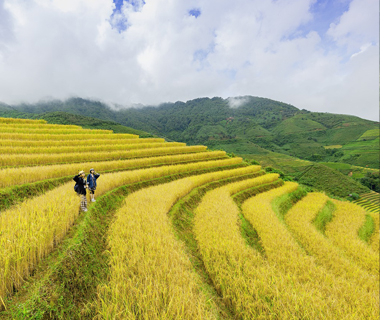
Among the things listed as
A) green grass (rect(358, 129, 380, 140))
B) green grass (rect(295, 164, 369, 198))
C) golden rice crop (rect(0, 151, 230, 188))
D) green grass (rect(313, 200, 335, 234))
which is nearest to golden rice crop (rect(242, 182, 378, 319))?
green grass (rect(313, 200, 335, 234))

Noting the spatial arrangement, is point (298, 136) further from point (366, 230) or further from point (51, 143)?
point (51, 143)

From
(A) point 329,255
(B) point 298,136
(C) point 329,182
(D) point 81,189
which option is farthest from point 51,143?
(B) point 298,136

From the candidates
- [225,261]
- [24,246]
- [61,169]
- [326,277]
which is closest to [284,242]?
[326,277]

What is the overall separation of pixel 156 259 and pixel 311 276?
15.3 feet

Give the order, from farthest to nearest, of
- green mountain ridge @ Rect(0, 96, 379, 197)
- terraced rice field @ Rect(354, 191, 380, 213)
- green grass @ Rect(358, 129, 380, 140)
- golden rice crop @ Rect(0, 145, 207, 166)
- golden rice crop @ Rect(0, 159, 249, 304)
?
green grass @ Rect(358, 129, 380, 140), green mountain ridge @ Rect(0, 96, 379, 197), terraced rice field @ Rect(354, 191, 380, 213), golden rice crop @ Rect(0, 145, 207, 166), golden rice crop @ Rect(0, 159, 249, 304)

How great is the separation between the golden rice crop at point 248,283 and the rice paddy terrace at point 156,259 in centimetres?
2

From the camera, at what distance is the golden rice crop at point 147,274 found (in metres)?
2.48

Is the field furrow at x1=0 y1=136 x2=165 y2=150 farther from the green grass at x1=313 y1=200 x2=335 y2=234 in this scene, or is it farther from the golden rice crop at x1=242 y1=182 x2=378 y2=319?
the green grass at x1=313 y1=200 x2=335 y2=234

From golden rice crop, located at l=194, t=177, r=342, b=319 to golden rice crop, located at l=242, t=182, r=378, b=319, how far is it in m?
0.24

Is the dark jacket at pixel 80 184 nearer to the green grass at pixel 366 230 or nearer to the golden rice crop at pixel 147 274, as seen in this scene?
the golden rice crop at pixel 147 274

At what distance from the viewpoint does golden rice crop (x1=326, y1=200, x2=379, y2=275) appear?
29.2 feet

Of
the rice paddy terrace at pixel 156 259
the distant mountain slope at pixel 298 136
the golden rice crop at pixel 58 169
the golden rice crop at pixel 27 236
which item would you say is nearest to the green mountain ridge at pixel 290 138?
the distant mountain slope at pixel 298 136

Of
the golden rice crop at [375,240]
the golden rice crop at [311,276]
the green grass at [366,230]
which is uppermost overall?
the golden rice crop at [311,276]

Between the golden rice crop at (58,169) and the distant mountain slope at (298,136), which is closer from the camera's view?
the golden rice crop at (58,169)
